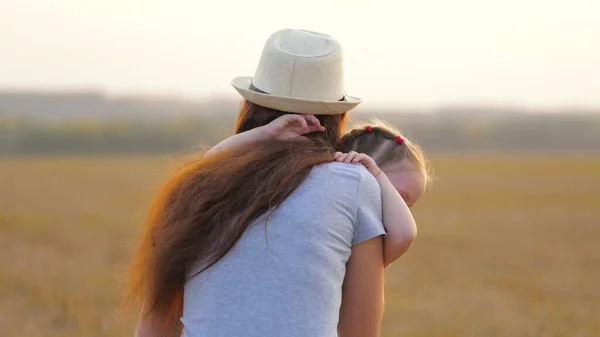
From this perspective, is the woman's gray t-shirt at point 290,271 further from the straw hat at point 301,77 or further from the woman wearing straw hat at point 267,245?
the straw hat at point 301,77

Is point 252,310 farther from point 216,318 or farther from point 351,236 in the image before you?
point 351,236

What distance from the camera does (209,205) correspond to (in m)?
2.69

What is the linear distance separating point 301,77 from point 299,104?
0.14 metres

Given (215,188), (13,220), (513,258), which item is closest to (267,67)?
(215,188)

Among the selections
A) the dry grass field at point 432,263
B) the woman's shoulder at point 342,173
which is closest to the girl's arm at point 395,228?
the woman's shoulder at point 342,173

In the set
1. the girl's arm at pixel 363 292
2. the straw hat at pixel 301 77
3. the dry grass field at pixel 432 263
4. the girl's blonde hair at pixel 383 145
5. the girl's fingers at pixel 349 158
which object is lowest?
the dry grass field at pixel 432 263

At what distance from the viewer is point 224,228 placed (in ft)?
8.71

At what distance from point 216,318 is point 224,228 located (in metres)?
0.23

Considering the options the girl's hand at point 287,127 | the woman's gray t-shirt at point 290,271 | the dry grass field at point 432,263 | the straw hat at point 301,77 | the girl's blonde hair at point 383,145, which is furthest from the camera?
the dry grass field at point 432,263

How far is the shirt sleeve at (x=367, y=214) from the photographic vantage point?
269 cm

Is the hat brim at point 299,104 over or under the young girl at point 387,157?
over

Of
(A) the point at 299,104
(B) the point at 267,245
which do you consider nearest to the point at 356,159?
(A) the point at 299,104

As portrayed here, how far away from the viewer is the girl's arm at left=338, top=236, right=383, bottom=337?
273 cm

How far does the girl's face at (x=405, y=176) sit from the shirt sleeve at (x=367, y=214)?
0.69 meters
